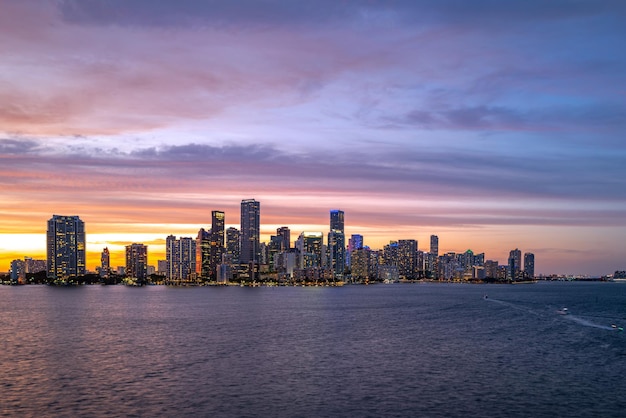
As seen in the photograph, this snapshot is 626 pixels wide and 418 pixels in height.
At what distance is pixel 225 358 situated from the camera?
83.1 metres

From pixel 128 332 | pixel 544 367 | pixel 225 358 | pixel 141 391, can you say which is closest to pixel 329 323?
pixel 128 332

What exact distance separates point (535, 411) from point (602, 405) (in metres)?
7.88

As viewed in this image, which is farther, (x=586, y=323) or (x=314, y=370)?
(x=586, y=323)

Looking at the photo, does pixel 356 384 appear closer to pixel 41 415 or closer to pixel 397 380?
pixel 397 380

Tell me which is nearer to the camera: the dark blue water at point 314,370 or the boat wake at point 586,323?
the dark blue water at point 314,370

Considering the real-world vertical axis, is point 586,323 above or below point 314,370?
below

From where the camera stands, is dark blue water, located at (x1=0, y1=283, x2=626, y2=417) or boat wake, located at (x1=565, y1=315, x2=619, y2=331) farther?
boat wake, located at (x1=565, y1=315, x2=619, y2=331)

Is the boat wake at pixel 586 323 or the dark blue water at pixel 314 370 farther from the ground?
the dark blue water at pixel 314 370

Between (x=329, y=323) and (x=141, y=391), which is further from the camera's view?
(x=329, y=323)

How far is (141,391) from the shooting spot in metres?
62.7

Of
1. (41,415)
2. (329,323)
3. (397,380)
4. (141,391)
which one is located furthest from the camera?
(329,323)

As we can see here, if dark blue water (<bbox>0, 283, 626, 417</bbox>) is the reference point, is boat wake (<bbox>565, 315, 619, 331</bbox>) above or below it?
below

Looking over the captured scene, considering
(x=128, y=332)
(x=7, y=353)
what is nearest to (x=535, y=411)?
(x=7, y=353)

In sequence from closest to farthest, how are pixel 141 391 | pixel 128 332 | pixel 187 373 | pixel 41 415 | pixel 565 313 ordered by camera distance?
1. pixel 41 415
2. pixel 141 391
3. pixel 187 373
4. pixel 128 332
5. pixel 565 313
